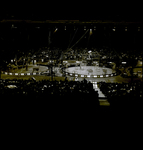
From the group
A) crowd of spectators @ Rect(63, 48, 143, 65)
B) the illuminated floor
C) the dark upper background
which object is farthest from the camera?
crowd of spectators @ Rect(63, 48, 143, 65)

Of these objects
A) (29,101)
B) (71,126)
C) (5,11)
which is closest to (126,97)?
(71,126)

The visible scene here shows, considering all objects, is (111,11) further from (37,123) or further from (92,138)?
(37,123)

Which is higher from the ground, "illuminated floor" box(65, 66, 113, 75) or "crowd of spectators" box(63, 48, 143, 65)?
"crowd of spectators" box(63, 48, 143, 65)

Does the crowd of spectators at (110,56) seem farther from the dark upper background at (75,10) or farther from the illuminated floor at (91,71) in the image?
the dark upper background at (75,10)

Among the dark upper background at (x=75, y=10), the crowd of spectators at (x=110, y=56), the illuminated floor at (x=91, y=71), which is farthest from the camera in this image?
the crowd of spectators at (x=110, y=56)

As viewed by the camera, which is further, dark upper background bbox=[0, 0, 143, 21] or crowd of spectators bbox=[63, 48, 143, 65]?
crowd of spectators bbox=[63, 48, 143, 65]

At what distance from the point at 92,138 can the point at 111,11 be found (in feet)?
9.73

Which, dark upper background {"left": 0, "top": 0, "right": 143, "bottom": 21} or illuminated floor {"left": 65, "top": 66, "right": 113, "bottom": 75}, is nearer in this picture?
dark upper background {"left": 0, "top": 0, "right": 143, "bottom": 21}

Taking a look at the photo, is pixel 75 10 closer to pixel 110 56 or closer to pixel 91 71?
pixel 91 71

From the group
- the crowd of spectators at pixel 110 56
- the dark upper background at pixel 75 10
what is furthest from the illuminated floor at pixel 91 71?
the dark upper background at pixel 75 10

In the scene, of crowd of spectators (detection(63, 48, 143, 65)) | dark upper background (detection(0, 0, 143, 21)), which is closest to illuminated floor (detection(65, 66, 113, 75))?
crowd of spectators (detection(63, 48, 143, 65))

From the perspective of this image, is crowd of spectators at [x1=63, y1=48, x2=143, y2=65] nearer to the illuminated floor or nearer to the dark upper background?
the illuminated floor

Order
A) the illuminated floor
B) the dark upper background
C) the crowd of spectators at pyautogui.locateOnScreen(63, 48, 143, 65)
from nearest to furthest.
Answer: the dark upper background < the illuminated floor < the crowd of spectators at pyautogui.locateOnScreen(63, 48, 143, 65)

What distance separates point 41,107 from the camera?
11.7 ft
